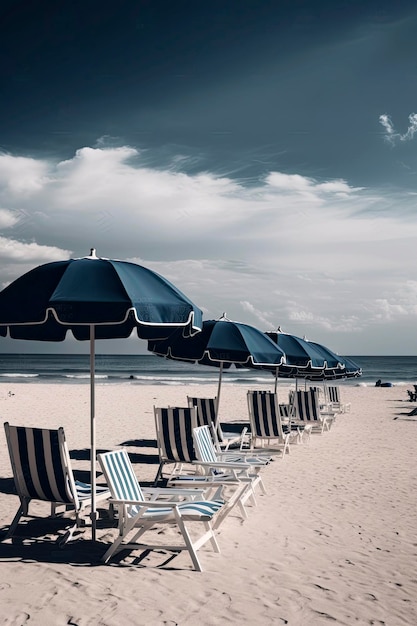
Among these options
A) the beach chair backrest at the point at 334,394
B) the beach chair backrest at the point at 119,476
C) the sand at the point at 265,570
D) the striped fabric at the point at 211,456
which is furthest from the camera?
the beach chair backrest at the point at 334,394

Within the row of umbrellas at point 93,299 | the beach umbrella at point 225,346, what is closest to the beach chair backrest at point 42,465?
the row of umbrellas at point 93,299

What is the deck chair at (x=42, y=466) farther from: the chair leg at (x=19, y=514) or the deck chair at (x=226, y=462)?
the deck chair at (x=226, y=462)

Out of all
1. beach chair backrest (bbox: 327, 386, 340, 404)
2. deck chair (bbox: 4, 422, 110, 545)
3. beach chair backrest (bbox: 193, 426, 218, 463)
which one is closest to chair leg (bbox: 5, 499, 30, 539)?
deck chair (bbox: 4, 422, 110, 545)

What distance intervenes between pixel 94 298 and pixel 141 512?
1.61 metres

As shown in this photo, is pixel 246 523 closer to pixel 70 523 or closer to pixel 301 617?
pixel 70 523

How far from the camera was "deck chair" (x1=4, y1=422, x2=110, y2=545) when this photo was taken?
4922 mm

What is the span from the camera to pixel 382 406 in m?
23.7

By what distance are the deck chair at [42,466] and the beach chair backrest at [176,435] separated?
2.68 metres

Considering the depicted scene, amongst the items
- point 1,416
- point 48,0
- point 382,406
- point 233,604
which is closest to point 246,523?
point 233,604

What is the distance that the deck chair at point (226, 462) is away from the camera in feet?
21.4

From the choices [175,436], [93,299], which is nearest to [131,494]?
[93,299]

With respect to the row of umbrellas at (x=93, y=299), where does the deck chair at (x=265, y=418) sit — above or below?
below

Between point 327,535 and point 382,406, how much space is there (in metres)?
18.8

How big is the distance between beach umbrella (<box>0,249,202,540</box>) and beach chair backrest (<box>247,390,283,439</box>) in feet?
17.1
